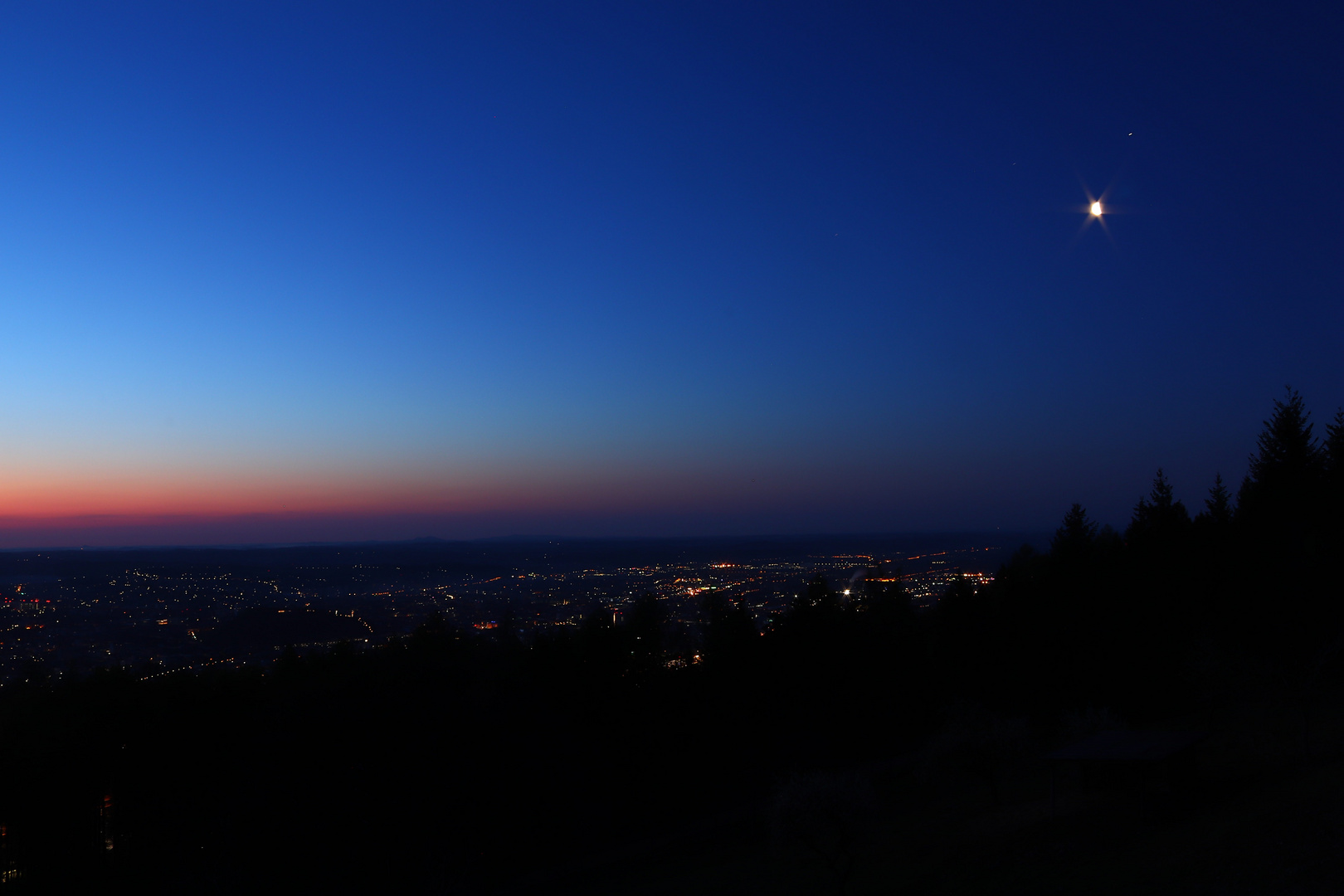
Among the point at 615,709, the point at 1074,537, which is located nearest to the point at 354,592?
the point at 615,709

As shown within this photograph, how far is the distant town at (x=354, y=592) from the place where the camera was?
34406 millimetres

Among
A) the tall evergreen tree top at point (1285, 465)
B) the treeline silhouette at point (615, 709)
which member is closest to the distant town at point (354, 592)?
the treeline silhouette at point (615, 709)

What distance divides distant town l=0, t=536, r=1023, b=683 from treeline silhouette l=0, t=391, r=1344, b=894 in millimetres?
2694

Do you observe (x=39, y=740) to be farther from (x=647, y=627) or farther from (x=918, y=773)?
(x=918, y=773)

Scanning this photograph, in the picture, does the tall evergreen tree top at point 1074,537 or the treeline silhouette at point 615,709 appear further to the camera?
the tall evergreen tree top at point 1074,537

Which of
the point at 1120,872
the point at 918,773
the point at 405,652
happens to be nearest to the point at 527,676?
the point at 405,652

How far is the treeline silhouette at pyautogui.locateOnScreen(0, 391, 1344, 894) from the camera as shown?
18.9 metres

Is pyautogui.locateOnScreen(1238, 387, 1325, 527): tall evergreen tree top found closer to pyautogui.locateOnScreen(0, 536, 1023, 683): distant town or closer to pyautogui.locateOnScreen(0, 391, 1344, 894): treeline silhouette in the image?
pyautogui.locateOnScreen(0, 391, 1344, 894): treeline silhouette

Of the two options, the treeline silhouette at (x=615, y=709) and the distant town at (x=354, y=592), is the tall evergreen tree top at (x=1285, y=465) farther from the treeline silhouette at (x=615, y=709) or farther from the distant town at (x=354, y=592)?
the distant town at (x=354, y=592)

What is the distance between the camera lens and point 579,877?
20391 mm

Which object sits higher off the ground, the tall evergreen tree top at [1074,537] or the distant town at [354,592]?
the tall evergreen tree top at [1074,537]

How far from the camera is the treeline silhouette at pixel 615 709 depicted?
62.0ft

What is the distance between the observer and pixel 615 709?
28797 mm

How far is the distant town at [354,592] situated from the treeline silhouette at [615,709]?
2.69m
